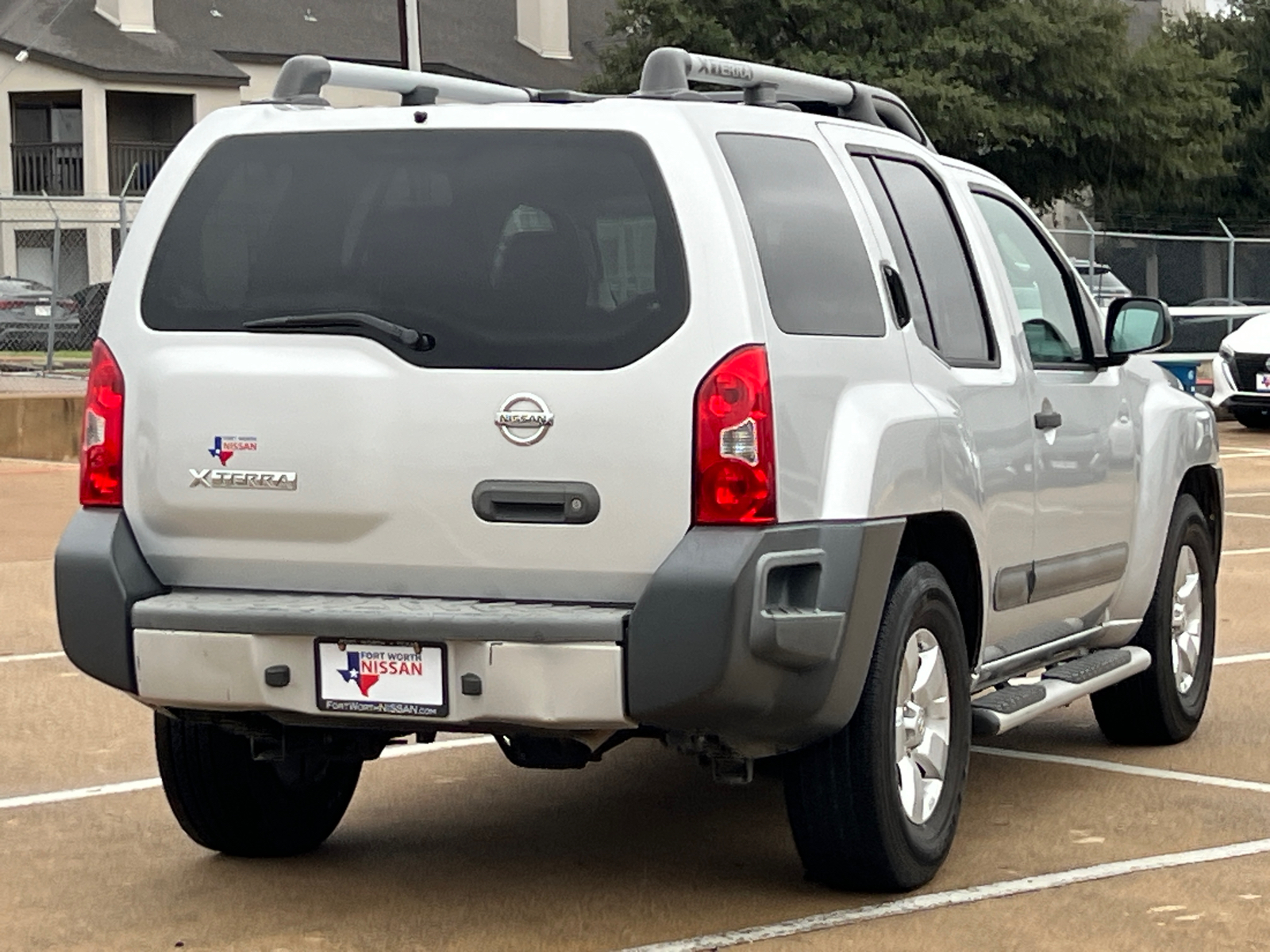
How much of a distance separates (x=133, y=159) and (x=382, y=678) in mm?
51836

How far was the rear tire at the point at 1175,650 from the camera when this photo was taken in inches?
307

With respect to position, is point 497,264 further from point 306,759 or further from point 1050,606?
point 1050,606

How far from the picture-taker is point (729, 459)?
5.29 m

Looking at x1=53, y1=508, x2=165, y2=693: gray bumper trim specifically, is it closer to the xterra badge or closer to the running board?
the xterra badge

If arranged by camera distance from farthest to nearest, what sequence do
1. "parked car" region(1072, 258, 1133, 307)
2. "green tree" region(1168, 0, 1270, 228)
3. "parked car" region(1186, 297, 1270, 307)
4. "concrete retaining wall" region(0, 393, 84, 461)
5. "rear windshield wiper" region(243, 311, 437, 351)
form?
"green tree" region(1168, 0, 1270, 228), "parked car" region(1186, 297, 1270, 307), "parked car" region(1072, 258, 1133, 307), "concrete retaining wall" region(0, 393, 84, 461), "rear windshield wiper" region(243, 311, 437, 351)

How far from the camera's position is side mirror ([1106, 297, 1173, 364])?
7.42 m

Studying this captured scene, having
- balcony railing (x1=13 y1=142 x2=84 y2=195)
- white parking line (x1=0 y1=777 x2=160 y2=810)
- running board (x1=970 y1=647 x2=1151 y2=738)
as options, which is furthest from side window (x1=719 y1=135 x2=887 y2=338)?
balcony railing (x1=13 y1=142 x2=84 y2=195)

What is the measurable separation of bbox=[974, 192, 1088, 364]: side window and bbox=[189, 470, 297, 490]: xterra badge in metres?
2.49

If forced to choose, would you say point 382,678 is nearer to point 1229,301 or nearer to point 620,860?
point 620,860

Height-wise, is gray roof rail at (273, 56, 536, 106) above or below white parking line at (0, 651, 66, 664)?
above

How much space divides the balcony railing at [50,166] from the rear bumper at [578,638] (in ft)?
167

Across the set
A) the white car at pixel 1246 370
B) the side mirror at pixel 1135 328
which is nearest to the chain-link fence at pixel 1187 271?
the white car at pixel 1246 370

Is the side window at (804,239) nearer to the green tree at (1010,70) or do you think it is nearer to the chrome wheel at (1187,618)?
the chrome wheel at (1187,618)

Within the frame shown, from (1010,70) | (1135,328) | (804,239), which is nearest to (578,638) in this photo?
(804,239)
